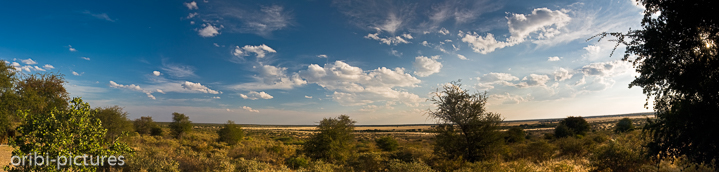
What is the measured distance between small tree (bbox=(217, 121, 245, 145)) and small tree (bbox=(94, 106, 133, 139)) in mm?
9236

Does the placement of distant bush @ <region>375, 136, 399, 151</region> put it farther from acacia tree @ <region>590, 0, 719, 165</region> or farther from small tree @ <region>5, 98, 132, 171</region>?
small tree @ <region>5, 98, 132, 171</region>

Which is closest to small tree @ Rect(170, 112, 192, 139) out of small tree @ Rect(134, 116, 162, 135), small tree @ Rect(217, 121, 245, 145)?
small tree @ Rect(134, 116, 162, 135)

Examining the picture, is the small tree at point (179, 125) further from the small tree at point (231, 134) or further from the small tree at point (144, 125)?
the small tree at point (231, 134)

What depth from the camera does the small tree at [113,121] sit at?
2412 cm

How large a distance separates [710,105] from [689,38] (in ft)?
6.71

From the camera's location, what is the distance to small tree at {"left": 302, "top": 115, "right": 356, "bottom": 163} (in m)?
18.8

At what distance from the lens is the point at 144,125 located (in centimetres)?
4328

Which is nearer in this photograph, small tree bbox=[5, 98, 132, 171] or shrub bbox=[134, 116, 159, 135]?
small tree bbox=[5, 98, 132, 171]

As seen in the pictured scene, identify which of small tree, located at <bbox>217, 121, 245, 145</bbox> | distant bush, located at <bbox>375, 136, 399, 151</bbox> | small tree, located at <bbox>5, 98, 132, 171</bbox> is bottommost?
distant bush, located at <bbox>375, 136, 399, 151</bbox>

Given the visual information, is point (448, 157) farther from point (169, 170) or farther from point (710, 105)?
point (169, 170)

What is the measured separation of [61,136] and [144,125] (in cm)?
4674

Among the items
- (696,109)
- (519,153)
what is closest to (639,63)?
(696,109)

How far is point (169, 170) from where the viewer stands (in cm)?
1152

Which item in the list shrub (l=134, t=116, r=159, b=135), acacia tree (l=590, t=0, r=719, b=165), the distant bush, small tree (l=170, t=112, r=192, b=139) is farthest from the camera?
shrub (l=134, t=116, r=159, b=135)
